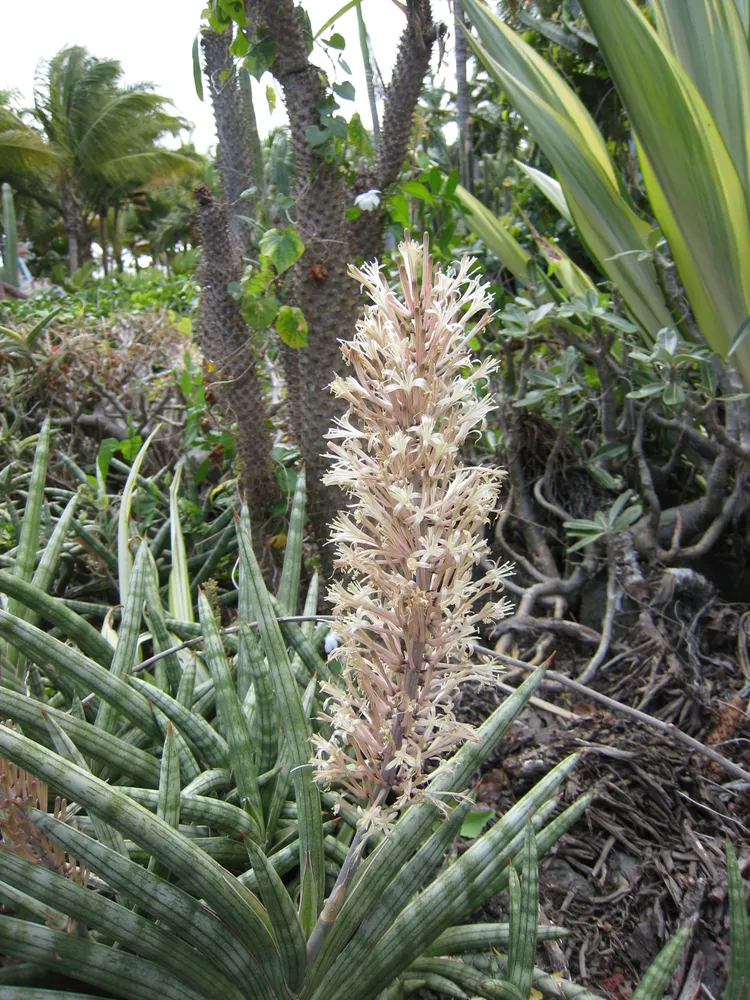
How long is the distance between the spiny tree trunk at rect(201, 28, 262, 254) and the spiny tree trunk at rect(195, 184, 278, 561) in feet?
2.37

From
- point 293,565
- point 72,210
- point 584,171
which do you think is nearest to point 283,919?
point 293,565

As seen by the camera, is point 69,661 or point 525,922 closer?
point 525,922

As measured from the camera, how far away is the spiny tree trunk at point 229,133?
113 inches

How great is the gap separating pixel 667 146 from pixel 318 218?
1037mm

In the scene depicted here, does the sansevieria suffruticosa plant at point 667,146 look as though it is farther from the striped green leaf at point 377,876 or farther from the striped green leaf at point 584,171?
the striped green leaf at point 377,876

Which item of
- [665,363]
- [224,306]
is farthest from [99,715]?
[665,363]

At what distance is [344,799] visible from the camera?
0.89 meters

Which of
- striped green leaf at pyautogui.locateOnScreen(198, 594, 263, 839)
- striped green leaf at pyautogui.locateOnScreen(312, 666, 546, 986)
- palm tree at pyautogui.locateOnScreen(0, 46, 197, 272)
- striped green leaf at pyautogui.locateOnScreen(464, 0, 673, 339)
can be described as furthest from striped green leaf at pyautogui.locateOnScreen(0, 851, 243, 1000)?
palm tree at pyautogui.locateOnScreen(0, 46, 197, 272)

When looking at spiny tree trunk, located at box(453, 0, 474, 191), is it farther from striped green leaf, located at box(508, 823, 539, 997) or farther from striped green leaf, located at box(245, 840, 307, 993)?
striped green leaf, located at box(245, 840, 307, 993)

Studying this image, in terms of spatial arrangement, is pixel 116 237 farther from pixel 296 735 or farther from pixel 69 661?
pixel 296 735

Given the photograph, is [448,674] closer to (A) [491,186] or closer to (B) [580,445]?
(B) [580,445]

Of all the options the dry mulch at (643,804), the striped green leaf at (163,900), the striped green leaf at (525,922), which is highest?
the striped green leaf at (163,900)

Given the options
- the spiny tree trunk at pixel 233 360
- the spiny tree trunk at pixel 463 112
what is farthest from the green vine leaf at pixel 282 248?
the spiny tree trunk at pixel 463 112

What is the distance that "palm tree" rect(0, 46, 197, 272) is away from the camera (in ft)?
65.6
